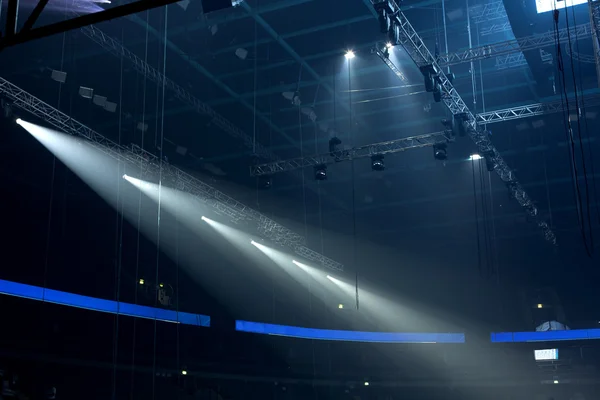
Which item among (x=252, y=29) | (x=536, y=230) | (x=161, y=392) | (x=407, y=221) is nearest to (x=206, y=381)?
(x=161, y=392)

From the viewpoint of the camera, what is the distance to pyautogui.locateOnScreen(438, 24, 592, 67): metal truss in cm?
1112

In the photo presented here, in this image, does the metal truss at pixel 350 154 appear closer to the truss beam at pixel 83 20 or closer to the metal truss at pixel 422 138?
the metal truss at pixel 422 138

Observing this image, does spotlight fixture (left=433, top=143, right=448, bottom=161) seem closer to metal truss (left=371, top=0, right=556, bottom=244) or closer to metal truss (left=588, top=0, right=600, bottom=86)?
metal truss (left=371, top=0, right=556, bottom=244)

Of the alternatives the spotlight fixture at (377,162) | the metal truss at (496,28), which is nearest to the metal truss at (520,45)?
the metal truss at (496,28)

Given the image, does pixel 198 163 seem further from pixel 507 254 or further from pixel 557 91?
pixel 507 254

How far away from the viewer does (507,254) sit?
21969mm

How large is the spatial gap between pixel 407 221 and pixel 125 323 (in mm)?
9533

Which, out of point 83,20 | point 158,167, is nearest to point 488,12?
point 158,167

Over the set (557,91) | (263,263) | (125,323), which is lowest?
(125,323)

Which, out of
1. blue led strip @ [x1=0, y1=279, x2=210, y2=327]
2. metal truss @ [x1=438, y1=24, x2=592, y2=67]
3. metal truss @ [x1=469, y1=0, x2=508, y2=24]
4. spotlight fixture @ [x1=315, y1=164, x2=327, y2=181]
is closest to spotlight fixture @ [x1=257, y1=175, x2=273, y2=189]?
spotlight fixture @ [x1=315, y1=164, x2=327, y2=181]

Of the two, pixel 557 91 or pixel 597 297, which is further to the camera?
pixel 597 297

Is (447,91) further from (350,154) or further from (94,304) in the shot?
(94,304)

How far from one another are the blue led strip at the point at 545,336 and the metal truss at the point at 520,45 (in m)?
12.6

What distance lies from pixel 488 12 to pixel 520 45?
110cm
